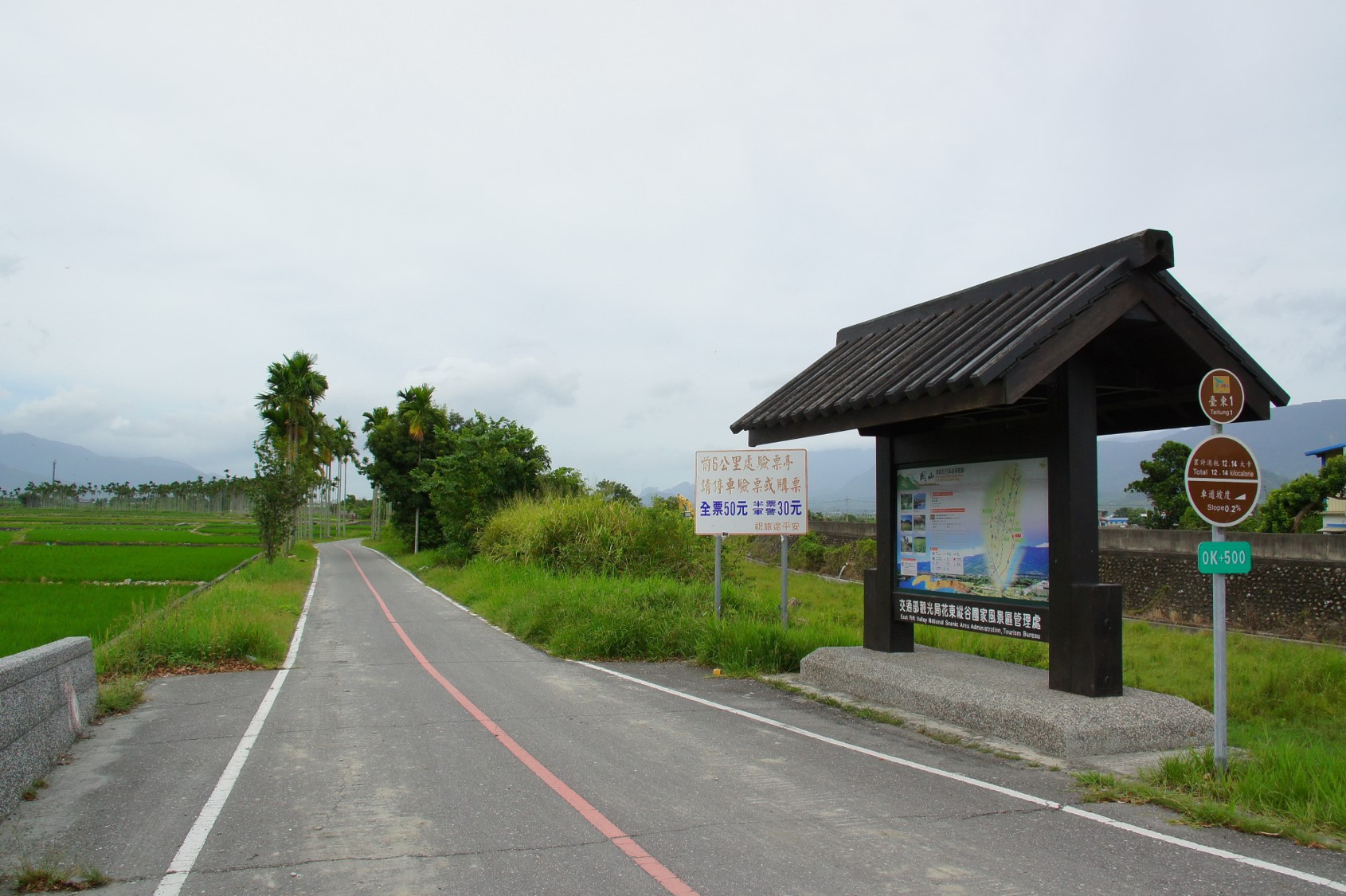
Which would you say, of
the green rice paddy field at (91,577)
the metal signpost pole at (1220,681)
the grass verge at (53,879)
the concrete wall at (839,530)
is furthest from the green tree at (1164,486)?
the grass verge at (53,879)

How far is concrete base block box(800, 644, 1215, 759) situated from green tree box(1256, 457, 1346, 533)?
25.5 meters

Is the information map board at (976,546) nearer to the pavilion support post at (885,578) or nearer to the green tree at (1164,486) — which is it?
the pavilion support post at (885,578)

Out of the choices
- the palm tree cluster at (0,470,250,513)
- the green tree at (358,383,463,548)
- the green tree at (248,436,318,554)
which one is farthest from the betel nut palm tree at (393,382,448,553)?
the palm tree cluster at (0,470,250,513)

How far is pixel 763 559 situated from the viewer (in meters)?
50.1

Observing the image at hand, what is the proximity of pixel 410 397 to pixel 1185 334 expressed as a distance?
57.9 m

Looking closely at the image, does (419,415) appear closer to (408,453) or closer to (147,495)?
(408,453)

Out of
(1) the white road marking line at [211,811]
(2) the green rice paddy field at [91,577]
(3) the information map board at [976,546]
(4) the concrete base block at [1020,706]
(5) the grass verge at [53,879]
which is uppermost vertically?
(3) the information map board at [976,546]

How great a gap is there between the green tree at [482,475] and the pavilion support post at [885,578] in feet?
73.2

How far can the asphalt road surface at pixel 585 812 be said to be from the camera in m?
4.70

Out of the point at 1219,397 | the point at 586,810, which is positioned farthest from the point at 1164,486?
the point at 586,810

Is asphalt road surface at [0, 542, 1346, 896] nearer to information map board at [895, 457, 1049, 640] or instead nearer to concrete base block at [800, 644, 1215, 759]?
concrete base block at [800, 644, 1215, 759]

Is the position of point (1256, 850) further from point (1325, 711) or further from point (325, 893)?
point (1325, 711)

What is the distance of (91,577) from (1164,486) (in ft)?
136

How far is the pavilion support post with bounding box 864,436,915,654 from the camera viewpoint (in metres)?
10.6
